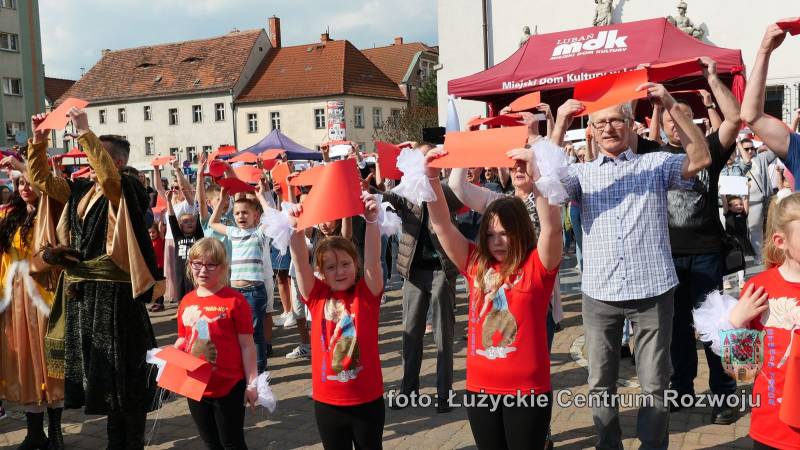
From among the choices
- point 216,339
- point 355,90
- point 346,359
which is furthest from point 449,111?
point 355,90

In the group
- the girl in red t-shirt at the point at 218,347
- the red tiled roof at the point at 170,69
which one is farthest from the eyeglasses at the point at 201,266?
the red tiled roof at the point at 170,69

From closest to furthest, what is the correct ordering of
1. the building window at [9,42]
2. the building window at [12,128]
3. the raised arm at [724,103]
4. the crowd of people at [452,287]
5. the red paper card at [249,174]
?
the crowd of people at [452,287]
the raised arm at [724,103]
the red paper card at [249,174]
the building window at [12,128]
the building window at [9,42]

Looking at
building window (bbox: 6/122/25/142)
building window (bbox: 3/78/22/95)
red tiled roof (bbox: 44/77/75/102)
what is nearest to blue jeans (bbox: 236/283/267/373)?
building window (bbox: 6/122/25/142)

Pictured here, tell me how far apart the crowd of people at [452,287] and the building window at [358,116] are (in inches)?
1798

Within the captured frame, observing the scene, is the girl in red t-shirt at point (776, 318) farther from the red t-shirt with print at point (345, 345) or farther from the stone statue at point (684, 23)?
the stone statue at point (684, 23)

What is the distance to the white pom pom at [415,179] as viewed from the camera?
2.94 m

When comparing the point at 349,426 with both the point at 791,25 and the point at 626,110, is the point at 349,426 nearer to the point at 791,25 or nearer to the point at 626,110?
the point at 626,110

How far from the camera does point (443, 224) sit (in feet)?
10.5

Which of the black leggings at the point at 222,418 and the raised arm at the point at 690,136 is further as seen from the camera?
the black leggings at the point at 222,418

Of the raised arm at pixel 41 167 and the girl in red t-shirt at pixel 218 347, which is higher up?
the raised arm at pixel 41 167

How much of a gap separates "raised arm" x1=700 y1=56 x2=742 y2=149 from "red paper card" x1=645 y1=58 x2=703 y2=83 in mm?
45

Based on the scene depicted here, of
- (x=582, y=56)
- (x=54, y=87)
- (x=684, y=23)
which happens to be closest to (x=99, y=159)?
(x=582, y=56)

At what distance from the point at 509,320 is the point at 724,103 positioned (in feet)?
5.22

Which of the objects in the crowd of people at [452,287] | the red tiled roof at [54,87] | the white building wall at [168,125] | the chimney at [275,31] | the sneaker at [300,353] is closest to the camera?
the crowd of people at [452,287]
